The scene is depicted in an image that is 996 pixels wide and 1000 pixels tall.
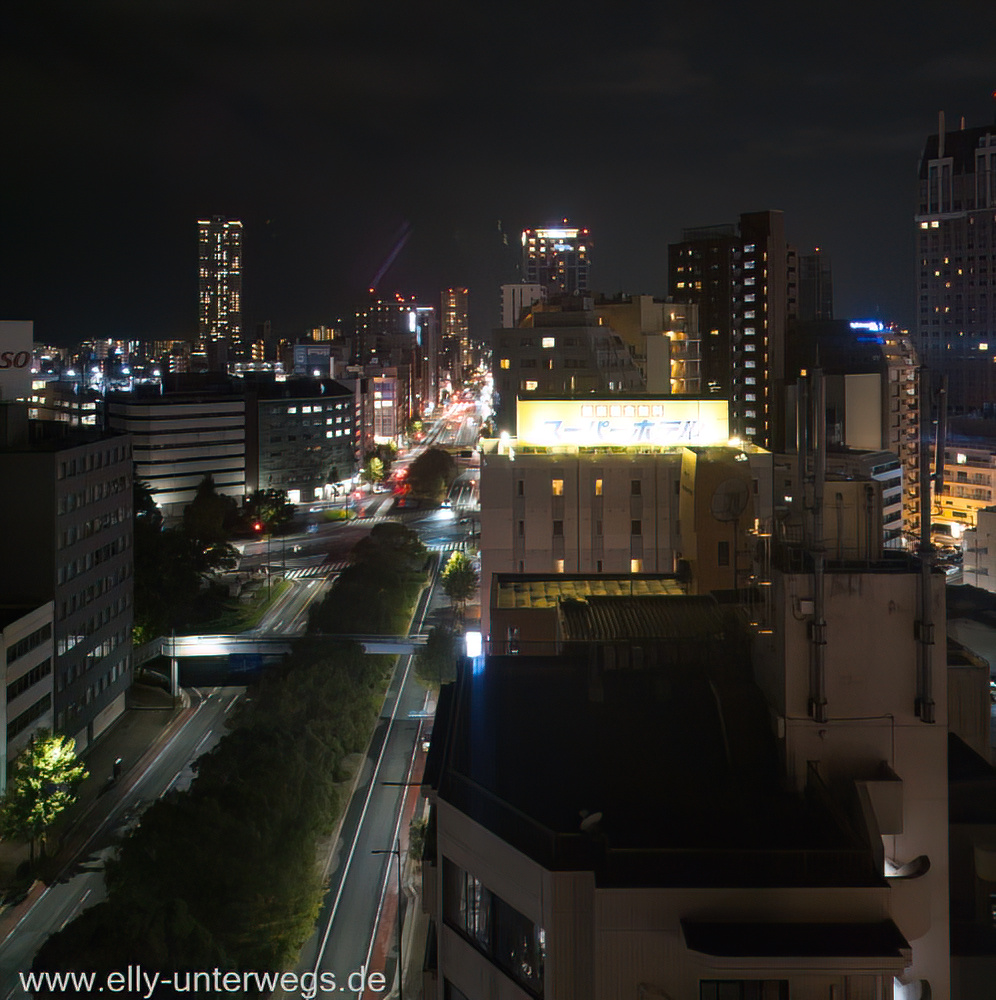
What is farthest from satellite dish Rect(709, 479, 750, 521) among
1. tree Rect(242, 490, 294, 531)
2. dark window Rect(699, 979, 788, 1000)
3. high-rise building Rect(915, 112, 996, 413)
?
high-rise building Rect(915, 112, 996, 413)

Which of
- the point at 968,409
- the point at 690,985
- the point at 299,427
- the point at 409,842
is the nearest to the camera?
the point at 690,985

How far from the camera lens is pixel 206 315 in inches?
5906

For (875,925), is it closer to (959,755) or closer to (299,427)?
(959,755)

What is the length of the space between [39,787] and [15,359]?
9532 millimetres

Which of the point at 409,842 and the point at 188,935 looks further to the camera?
the point at 409,842

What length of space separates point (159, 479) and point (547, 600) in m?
34.2

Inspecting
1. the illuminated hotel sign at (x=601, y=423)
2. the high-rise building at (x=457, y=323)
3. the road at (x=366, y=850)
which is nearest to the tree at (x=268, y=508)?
the road at (x=366, y=850)

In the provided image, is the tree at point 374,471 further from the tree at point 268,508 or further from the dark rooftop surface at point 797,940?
the dark rooftop surface at point 797,940

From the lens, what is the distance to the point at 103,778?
55.1 feet

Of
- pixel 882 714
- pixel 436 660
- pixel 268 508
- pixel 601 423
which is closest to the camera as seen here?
pixel 882 714

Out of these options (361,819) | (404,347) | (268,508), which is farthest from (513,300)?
(404,347)

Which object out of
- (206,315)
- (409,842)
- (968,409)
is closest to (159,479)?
(409,842)

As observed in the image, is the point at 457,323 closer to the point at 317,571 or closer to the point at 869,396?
the point at 317,571

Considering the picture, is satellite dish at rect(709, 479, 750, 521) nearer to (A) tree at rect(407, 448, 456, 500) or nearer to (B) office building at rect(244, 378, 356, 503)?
(A) tree at rect(407, 448, 456, 500)
